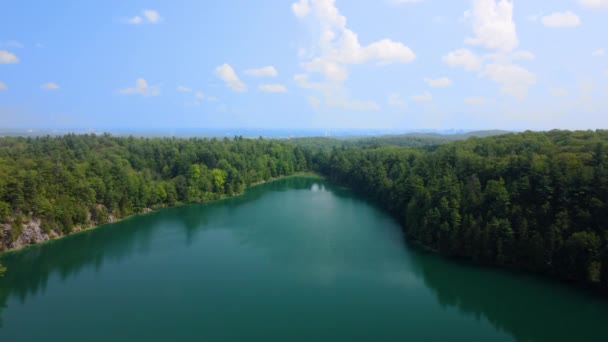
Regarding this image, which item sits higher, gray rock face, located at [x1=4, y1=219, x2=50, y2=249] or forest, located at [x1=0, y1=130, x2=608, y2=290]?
forest, located at [x1=0, y1=130, x2=608, y2=290]

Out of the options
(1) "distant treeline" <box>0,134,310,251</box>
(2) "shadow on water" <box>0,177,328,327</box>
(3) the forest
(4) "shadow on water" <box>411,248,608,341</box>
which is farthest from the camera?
(1) "distant treeline" <box>0,134,310,251</box>

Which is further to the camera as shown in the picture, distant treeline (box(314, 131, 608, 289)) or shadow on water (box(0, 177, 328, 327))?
shadow on water (box(0, 177, 328, 327))

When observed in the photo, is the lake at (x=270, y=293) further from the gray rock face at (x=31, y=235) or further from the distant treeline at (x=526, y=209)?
the distant treeline at (x=526, y=209)

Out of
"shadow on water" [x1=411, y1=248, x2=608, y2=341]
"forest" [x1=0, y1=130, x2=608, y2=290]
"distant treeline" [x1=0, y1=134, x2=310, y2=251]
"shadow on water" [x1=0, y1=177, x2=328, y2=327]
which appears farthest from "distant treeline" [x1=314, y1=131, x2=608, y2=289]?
"distant treeline" [x1=0, y1=134, x2=310, y2=251]

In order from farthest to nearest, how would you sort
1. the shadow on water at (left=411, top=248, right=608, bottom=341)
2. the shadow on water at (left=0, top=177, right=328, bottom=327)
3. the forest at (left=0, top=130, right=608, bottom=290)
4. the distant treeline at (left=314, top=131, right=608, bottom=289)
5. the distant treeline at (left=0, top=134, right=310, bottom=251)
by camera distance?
the distant treeline at (left=0, top=134, right=310, bottom=251)
the forest at (left=0, top=130, right=608, bottom=290)
the shadow on water at (left=0, top=177, right=328, bottom=327)
the distant treeline at (left=314, top=131, right=608, bottom=289)
the shadow on water at (left=411, top=248, right=608, bottom=341)

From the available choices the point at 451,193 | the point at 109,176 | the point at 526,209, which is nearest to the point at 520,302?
the point at 526,209

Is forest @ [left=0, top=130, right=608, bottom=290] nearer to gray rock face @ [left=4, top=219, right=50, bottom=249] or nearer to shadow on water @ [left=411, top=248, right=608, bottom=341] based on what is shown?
gray rock face @ [left=4, top=219, right=50, bottom=249]

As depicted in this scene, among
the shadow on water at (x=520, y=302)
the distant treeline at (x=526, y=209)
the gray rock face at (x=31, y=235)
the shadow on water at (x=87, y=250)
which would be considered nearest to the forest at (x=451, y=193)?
the distant treeline at (x=526, y=209)

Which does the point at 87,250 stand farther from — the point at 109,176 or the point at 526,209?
the point at 526,209
